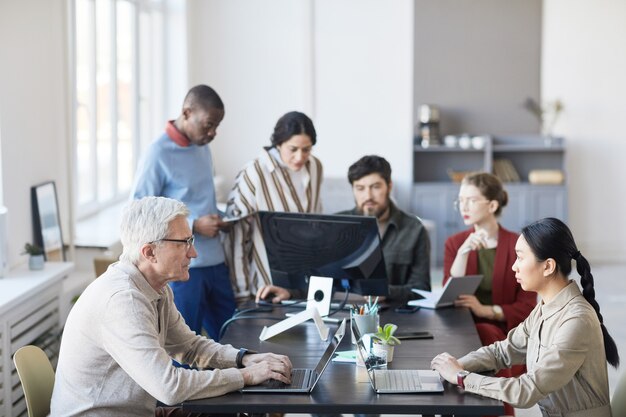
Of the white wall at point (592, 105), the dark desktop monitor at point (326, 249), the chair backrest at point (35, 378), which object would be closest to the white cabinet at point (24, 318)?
the chair backrest at point (35, 378)

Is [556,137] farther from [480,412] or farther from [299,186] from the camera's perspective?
[480,412]

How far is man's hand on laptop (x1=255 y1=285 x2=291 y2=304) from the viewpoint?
14.1 ft

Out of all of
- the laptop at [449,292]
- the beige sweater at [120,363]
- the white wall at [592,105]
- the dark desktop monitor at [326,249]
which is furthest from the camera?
the white wall at [592,105]

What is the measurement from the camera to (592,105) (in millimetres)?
9844

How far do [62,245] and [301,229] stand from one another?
2.27 meters

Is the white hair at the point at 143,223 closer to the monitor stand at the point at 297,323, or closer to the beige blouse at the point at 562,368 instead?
the monitor stand at the point at 297,323

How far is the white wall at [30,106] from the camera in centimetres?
495

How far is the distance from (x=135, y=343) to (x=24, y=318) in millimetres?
1781

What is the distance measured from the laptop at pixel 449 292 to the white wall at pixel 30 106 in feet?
7.37

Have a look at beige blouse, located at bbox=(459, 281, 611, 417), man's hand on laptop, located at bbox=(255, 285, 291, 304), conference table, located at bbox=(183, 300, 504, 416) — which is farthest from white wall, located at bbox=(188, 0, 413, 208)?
beige blouse, located at bbox=(459, 281, 611, 417)

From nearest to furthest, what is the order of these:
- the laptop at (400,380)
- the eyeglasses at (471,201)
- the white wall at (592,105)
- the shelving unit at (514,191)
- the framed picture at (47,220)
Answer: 1. the laptop at (400,380)
2. the eyeglasses at (471,201)
3. the framed picture at (47,220)
4. the shelving unit at (514,191)
5. the white wall at (592,105)

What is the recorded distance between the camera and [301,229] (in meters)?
4.00

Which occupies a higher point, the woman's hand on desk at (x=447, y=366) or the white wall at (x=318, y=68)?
the white wall at (x=318, y=68)

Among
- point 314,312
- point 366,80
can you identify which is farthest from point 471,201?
point 366,80
